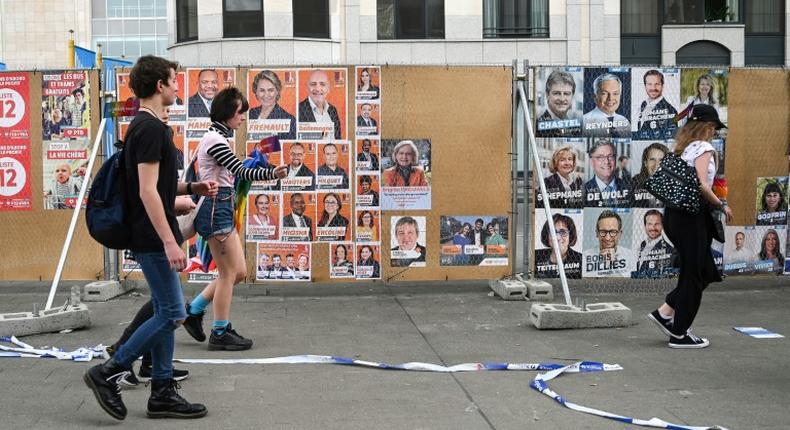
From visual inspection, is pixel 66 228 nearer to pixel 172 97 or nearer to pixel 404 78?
pixel 404 78

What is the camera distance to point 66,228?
911cm

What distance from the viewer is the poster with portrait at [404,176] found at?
9.04m

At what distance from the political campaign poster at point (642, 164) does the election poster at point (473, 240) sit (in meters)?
1.35

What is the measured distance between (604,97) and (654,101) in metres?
0.52

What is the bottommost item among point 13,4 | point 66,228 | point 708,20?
point 66,228

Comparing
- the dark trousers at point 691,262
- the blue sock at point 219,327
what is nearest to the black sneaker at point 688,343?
the dark trousers at point 691,262

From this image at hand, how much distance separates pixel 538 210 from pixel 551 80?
129cm

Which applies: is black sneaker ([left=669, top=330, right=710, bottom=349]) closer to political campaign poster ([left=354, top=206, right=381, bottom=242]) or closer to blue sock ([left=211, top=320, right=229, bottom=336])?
blue sock ([left=211, top=320, right=229, bottom=336])

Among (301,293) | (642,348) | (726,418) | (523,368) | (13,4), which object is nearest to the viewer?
(726,418)

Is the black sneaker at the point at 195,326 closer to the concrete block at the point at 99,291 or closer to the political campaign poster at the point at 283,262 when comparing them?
the concrete block at the point at 99,291

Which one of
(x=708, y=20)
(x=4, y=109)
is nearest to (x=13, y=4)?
(x=708, y=20)

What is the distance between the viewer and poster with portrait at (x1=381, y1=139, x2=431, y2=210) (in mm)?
9039

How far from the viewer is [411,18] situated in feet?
80.6

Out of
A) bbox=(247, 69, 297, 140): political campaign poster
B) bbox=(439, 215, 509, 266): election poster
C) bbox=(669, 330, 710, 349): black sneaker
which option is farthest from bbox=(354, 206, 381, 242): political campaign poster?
bbox=(669, 330, 710, 349): black sneaker
